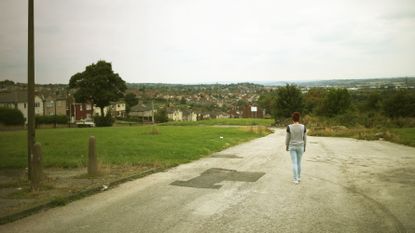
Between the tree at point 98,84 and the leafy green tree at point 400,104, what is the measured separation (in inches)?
2182

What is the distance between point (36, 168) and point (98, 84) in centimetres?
6135

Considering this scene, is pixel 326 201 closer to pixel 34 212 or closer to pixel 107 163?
pixel 34 212

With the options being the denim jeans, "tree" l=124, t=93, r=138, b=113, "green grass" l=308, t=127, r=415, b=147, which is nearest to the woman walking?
the denim jeans

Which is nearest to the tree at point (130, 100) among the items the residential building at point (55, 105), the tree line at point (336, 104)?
the residential building at point (55, 105)

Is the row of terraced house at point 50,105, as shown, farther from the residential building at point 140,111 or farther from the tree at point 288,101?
the tree at point 288,101

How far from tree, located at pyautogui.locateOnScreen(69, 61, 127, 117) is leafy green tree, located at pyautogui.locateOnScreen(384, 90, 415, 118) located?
182ft

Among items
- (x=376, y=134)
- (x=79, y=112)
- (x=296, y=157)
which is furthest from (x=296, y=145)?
(x=79, y=112)

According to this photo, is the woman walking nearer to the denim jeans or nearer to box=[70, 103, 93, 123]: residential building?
the denim jeans

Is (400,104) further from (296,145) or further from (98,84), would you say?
(296,145)

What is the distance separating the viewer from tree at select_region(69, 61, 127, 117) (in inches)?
2699

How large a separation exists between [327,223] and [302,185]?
Result: 3955mm

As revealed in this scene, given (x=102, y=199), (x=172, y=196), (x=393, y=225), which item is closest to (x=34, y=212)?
(x=102, y=199)

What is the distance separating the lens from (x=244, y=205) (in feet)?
27.5

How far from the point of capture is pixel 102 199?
9.01 metres
